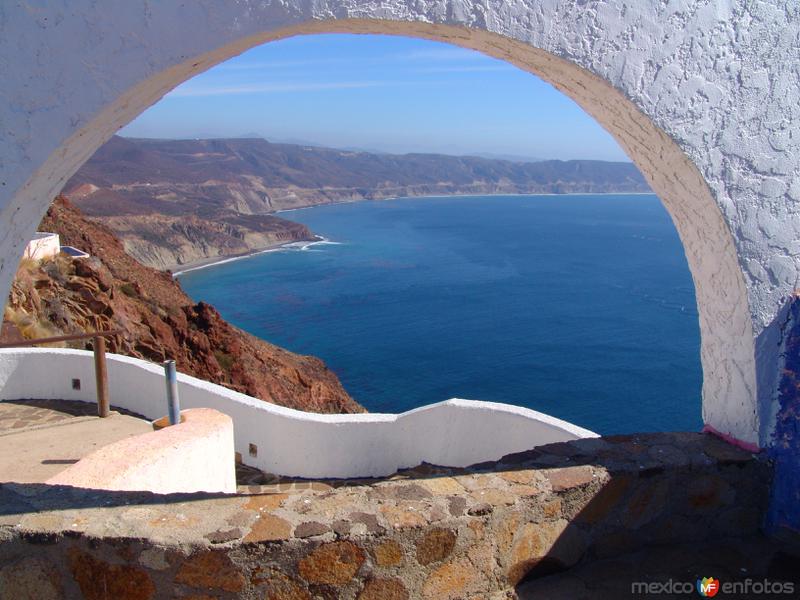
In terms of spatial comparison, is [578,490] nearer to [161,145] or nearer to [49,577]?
[49,577]

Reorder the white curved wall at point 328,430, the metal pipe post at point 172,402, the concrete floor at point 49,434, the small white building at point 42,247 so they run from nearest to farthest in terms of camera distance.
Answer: the concrete floor at point 49,434 < the metal pipe post at point 172,402 < the white curved wall at point 328,430 < the small white building at point 42,247

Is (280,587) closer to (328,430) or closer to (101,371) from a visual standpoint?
(328,430)

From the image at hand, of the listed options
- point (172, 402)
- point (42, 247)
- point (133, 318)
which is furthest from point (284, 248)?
point (172, 402)

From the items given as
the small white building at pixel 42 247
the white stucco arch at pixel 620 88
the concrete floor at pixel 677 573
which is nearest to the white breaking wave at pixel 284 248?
the small white building at pixel 42 247

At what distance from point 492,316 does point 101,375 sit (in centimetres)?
3822

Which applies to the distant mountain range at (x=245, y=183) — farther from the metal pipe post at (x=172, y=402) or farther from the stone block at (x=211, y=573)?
the stone block at (x=211, y=573)

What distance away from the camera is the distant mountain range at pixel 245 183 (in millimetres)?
61531

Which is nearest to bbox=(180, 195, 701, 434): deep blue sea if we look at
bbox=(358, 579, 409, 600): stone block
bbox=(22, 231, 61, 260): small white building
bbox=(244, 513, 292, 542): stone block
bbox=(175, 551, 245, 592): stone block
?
bbox=(22, 231, 61, 260): small white building

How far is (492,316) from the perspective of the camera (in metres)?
42.9

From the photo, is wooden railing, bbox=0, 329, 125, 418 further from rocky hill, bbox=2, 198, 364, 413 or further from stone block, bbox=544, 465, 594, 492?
stone block, bbox=544, 465, 594, 492

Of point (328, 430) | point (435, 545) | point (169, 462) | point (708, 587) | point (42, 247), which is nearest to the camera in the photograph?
point (435, 545)

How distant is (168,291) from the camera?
21.3m

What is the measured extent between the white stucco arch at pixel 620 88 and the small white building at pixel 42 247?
1237 cm

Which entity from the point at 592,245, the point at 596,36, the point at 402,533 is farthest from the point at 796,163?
the point at 592,245
